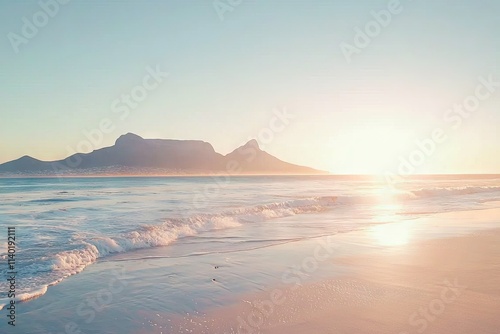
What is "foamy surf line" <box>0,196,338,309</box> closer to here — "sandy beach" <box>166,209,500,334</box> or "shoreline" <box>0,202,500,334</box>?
"shoreline" <box>0,202,500,334</box>

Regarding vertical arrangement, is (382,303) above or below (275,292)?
above

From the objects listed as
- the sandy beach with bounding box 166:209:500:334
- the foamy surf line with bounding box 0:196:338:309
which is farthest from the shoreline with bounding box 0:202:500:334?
the foamy surf line with bounding box 0:196:338:309

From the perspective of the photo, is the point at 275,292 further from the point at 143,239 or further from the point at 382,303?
the point at 143,239

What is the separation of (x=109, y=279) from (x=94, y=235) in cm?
621

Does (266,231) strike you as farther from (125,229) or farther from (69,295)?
(69,295)

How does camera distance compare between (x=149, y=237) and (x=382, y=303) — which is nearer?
(x=382, y=303)

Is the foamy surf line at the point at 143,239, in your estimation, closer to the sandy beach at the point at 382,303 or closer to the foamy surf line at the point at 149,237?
the foamy surf line at the point at 149,237

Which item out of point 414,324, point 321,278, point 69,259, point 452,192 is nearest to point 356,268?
point 321,278

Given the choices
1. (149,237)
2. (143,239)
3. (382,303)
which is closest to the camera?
(382,303)

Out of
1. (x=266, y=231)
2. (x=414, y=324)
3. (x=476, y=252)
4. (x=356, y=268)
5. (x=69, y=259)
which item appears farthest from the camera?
(x=266, y=231)

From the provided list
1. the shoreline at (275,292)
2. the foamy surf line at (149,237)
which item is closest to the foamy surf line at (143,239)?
the foamy surf line at (149,237)

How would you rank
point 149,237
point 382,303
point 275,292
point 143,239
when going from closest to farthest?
point 382,303, point 275,292, point 143,239, point 149,237

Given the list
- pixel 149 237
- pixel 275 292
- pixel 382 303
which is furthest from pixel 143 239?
pixel 382 303

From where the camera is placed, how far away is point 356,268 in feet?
33.1
